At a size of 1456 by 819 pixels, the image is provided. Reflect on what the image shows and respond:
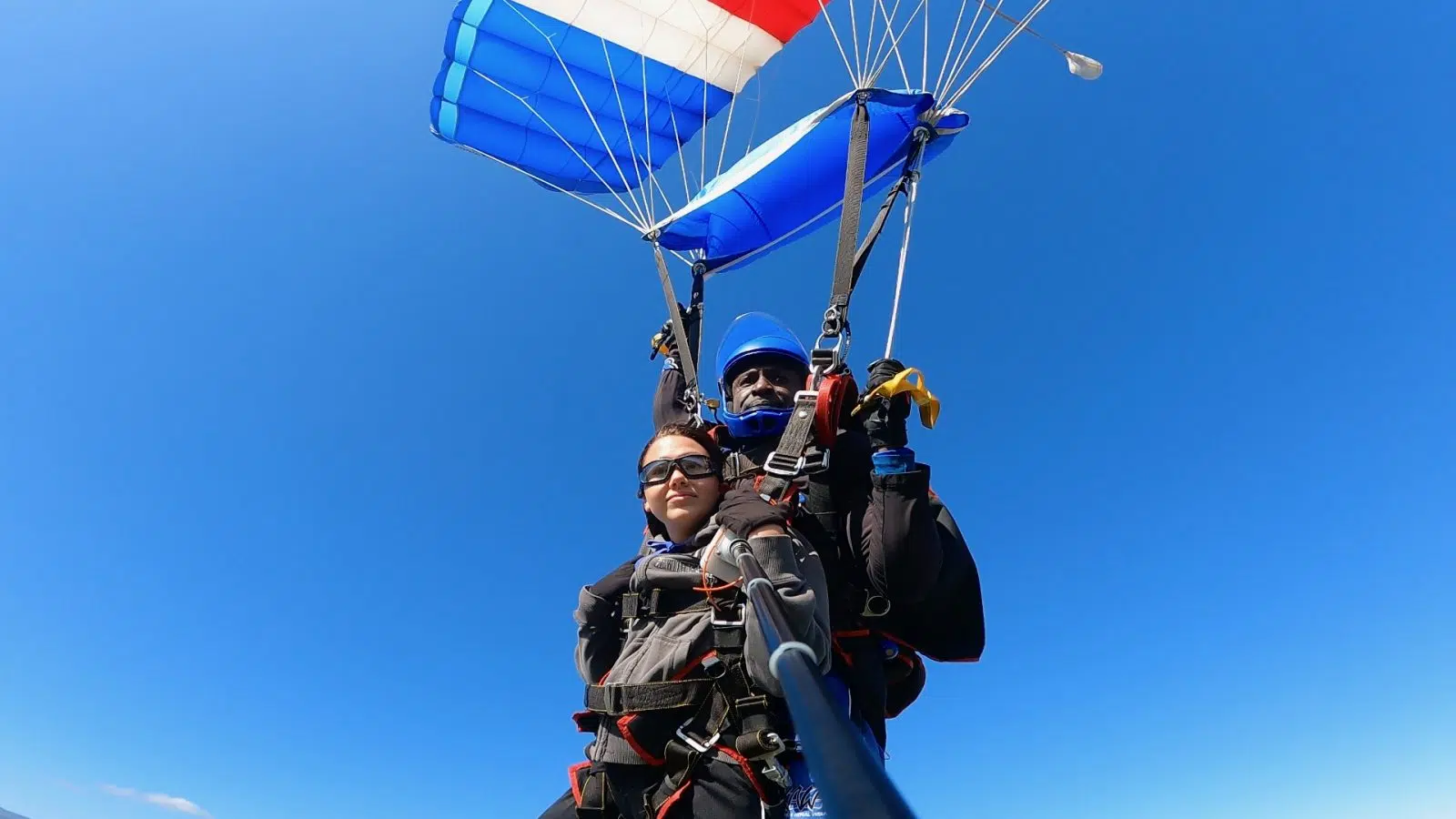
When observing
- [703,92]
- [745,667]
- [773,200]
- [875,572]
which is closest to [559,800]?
[745,667]

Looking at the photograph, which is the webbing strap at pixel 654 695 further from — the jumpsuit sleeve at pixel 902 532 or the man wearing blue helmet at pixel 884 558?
the jumpsuit sleeve at pixel 902 532

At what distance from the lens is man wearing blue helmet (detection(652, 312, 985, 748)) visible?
2.21m

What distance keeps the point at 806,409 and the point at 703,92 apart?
617 centimetres

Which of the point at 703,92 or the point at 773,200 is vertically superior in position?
the point at 703,92

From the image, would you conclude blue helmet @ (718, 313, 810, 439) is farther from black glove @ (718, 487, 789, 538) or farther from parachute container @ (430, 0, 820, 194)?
parachute container @ (430, 0, 820, 194)

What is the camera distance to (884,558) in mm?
2215

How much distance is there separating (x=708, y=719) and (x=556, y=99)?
6.66 m

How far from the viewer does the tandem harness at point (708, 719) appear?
6.49 ft

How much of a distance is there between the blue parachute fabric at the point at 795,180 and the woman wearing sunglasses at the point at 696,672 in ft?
10.3

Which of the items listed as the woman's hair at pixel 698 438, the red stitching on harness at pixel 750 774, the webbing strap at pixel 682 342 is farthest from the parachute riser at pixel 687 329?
the red stitching on harness at pixel 750 774

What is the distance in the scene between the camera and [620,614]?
264 cm

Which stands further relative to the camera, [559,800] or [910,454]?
[559,800]

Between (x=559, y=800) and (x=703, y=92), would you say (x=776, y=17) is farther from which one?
(x=559, y=800)

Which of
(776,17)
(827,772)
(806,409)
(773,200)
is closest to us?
(827,772)
